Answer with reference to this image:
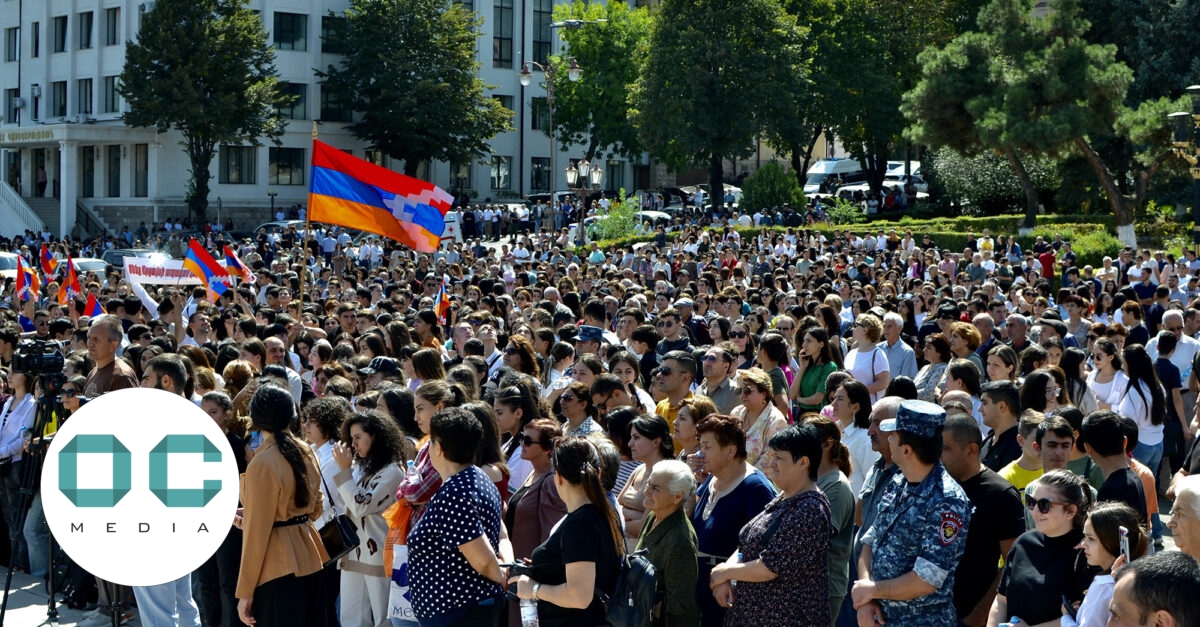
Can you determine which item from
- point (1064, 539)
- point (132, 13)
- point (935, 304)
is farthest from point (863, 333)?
point (132, 13)

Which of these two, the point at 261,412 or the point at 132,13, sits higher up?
the point at 132,13

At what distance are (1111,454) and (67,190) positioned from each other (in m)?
58.8

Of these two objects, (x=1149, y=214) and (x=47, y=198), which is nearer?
(x=1149, y=214)

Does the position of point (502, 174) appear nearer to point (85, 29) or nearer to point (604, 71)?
point (604, 71)

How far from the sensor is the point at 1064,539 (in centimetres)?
562

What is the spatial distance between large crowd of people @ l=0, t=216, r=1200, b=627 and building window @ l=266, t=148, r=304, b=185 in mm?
48786

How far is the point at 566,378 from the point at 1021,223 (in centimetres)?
3608

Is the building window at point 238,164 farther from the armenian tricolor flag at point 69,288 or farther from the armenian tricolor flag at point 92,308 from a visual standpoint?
the armenian tricolor flag at point 92,308

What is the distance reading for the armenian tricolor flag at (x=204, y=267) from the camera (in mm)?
18891

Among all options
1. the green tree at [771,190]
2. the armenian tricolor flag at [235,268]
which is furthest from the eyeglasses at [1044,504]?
the green tree at [771,190]

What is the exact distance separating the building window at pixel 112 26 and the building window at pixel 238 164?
7.22 meters

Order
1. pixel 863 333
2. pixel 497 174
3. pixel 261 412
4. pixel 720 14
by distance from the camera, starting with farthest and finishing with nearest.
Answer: pixel 497 174, pixel 720 14, pixel 863 333, pixel 261 412

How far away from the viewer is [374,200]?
55.5 feet

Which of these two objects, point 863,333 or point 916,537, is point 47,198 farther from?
point 916,537
